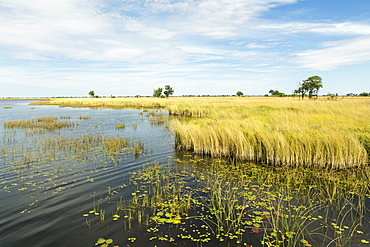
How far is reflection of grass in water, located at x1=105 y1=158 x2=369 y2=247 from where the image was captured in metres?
5.04

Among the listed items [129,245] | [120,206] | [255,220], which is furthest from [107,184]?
[255,220]

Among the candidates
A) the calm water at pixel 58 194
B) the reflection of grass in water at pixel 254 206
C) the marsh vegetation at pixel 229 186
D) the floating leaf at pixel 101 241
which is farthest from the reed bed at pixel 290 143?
the floating leaf at pixel 101 241

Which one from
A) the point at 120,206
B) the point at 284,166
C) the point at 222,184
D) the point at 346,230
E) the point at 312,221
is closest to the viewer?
the point at 346,230

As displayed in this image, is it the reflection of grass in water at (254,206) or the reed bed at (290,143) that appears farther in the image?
the reed bed at (290,143)

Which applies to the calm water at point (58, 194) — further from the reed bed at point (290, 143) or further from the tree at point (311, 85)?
the tree at point (311, 85)

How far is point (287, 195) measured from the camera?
23.1ft

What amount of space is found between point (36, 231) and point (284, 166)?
9.52 m

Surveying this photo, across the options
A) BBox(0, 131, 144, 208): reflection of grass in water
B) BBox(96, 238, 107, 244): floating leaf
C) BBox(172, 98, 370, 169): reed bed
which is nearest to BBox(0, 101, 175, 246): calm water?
BBox(0, 131, 144, 208): reflection of grass in water

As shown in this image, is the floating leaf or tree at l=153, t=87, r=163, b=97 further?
tree at l=153, t=87, r=163, b=97

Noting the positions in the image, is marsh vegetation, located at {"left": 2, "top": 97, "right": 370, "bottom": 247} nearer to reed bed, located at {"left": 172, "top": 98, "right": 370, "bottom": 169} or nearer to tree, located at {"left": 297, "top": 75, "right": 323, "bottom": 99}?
reed bed, located at {"left": 172, "top": 98, "right": 370, "bottom": 169}

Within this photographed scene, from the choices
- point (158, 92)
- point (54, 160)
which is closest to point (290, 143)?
point (54, 160)

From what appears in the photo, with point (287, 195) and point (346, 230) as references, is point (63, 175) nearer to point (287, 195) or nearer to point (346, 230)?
point (287, 195)

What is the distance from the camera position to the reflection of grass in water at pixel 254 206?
504 cm

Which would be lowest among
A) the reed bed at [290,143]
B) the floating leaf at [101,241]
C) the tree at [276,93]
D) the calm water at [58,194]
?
the floating leaf at [101,241]
